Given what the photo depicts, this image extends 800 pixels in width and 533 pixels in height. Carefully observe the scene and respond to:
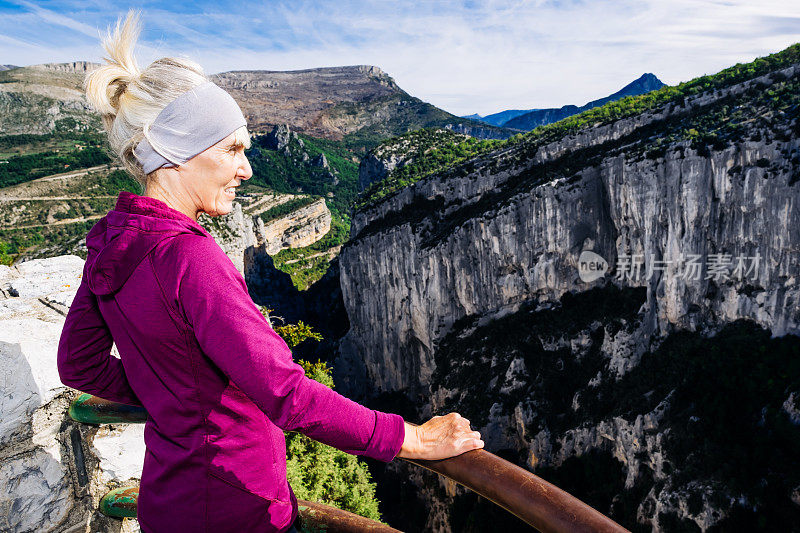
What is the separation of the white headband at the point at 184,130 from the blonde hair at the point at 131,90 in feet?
0.15

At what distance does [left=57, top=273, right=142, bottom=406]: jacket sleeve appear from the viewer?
1.79 metres

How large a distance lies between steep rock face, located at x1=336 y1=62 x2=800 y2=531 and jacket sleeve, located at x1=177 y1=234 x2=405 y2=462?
27.8 metres

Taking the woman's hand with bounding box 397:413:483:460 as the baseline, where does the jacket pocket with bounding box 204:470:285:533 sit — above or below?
below

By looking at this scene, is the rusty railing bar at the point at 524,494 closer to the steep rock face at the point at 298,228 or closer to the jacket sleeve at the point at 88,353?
the jacket sleeve at the point at 88,353

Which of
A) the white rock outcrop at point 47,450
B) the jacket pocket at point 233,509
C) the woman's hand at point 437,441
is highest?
the woman's hand at point 437,441

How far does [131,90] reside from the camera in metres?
1.66

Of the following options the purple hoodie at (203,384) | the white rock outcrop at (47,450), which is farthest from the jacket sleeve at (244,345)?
the white rock outcrop at (47,450)

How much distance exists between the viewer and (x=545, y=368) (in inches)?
1313

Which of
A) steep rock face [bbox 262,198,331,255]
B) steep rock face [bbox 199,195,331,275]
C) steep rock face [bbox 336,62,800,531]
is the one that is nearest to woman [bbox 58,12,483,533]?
steep rock face [bbox 336,62,800,531]

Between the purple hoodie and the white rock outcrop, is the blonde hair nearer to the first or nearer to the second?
the purple hoodie

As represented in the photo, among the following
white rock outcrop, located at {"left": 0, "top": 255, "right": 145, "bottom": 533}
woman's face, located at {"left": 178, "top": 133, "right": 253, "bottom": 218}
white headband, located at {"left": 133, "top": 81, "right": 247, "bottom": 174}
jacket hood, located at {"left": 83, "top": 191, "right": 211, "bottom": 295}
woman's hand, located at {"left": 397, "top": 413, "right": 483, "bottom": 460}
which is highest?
white headband, located at {"left": 133, "top": 81, "right": 247, "bottom": 174}

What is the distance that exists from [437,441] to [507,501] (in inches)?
11.5

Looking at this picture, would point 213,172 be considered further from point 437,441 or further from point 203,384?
point 437,441

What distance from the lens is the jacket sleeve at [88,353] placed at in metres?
1.79
